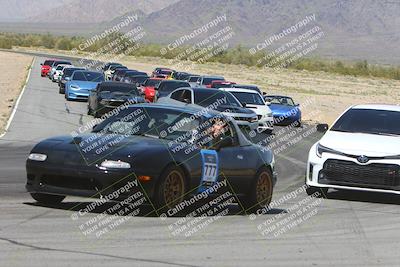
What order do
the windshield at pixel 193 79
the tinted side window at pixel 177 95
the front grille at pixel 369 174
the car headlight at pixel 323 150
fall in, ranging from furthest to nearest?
the windshield at pixel 193 79, the tinted side window at pixel 177 95, the car headlight at pixel 323 150, the front grille at pixel 369 174

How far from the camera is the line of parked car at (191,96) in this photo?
90.4 ft

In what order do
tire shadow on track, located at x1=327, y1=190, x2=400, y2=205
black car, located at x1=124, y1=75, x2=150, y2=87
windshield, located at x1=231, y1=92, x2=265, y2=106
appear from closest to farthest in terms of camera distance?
tire shadow on track, located at x1=327, y1=190, x2=400, y2=205
windshield, located at x1=231, y1=92, x2=265, y2=106
black car, located at x1=124, y1=75, x2=150, y2=87

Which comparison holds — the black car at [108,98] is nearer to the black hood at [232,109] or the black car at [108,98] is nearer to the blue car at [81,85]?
the blue car at [81,85]

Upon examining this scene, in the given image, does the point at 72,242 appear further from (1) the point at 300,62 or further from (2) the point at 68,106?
(1) the point at 300,62

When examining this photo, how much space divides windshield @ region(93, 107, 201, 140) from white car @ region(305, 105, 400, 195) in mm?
3161

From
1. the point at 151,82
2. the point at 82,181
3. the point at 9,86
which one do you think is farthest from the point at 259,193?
the point at 9,86

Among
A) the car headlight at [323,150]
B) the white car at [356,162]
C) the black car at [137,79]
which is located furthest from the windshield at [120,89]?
the car headlight at [323,150]

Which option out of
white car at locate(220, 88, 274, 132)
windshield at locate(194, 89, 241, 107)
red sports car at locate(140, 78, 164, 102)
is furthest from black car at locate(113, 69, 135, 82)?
windshield at locate(194, 89, 241, 107)

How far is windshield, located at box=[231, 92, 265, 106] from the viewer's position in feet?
102

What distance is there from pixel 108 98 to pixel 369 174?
20453mm

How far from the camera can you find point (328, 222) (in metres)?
11.7

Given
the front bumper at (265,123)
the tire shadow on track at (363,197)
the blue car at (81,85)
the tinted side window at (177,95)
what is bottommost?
the front bumper at (265,123)

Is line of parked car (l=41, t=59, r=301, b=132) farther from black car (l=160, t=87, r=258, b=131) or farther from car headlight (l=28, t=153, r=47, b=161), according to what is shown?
car headlight (l=28, t=153, r=47, b=161)

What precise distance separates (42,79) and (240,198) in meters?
47.1
